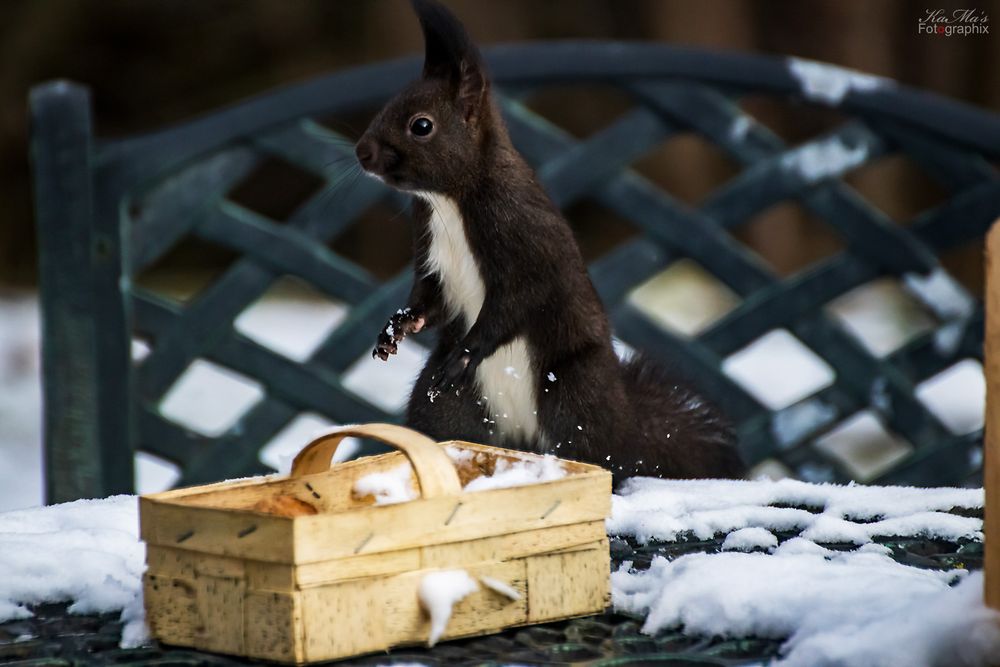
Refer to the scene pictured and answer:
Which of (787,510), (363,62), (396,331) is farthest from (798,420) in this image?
(363,62)

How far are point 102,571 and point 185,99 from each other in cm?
654

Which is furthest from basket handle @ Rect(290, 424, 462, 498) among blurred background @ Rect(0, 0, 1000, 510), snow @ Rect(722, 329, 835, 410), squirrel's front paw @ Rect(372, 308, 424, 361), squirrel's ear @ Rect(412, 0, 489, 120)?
blurred background @ Rect(0, 0, 1000, 510)

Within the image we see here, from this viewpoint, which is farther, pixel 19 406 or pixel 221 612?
pixel 19 406

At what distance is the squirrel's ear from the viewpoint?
6.81 feet

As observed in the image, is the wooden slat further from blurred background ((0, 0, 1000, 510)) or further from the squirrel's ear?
blurred background ((0, 0, 1000, 510))

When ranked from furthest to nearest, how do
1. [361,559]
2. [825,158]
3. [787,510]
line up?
[825,158], [787,510], [361,559]

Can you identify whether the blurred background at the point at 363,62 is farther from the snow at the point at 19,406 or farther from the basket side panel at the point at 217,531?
the basket side panel at the point at 217,531

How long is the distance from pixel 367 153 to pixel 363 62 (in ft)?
18.5

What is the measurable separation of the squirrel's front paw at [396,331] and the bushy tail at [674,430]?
40cm

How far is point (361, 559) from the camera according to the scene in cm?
140

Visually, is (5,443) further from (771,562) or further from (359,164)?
(771,562)

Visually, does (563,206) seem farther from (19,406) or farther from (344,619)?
(19,406)

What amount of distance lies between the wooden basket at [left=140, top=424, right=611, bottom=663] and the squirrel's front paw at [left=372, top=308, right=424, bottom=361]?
47cm

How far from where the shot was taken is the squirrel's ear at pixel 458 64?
208 cm
